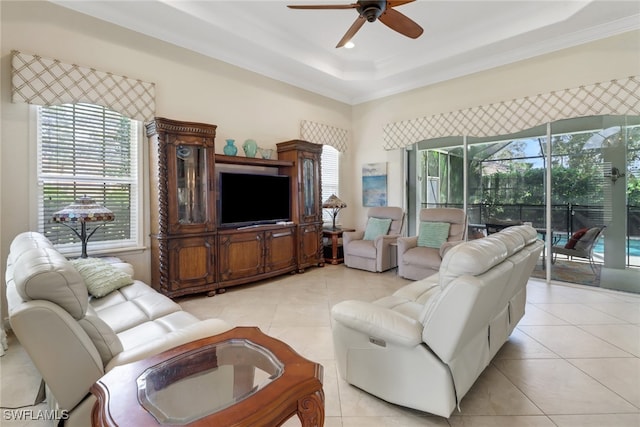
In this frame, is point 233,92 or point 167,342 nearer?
point 167,342

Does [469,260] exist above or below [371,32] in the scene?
below

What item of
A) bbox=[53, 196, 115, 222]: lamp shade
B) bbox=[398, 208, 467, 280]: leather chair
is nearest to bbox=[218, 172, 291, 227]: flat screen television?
bbox=[53, 196, 115, 222]: lamp shade

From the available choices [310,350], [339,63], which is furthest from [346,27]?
[310,350]

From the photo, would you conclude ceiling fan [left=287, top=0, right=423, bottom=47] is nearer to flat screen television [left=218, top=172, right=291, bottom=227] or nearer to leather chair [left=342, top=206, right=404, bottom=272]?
flat screen television [left=218, top=172, right=291, bottom=227]

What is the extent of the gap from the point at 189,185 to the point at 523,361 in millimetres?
3757

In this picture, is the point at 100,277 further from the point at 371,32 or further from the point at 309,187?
the point at 371,32

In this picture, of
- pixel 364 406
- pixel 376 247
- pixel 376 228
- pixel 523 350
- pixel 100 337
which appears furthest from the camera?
pixel 376 228

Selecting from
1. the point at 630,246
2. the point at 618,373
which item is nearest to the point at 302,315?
the point at 618,373

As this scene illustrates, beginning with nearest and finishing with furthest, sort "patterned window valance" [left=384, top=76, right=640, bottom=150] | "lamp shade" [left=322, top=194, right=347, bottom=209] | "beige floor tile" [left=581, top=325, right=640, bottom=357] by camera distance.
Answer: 1. "beige floor tile" [left=581, top=325, right=640, bottom=357]
2. "patterned window valance" [left=384, top=76, right=640, bottom=150]
3. "lamp shade" [left=322, top=194, right=347, bottom=209]

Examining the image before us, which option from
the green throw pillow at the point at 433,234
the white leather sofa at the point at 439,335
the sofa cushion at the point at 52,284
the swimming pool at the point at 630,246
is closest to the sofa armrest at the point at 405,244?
the green throw pillow at the point at 433,234

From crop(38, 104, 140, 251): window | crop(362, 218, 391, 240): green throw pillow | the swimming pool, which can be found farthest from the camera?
crop(362, 218, 391, 240): green throw pillow

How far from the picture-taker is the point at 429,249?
450cm

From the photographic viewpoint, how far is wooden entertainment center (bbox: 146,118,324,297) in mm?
3502

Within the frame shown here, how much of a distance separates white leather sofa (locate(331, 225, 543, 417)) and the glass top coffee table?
2.12ft
